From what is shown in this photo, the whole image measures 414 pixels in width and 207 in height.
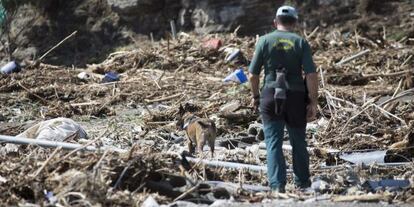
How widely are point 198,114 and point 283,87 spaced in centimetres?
574

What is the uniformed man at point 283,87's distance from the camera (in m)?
7.19

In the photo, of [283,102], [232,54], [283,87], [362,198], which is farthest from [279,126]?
[232,54]

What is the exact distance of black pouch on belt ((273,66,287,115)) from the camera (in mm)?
7137

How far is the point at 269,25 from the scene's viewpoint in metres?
25.8

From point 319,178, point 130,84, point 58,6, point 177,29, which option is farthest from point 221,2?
point 319,178

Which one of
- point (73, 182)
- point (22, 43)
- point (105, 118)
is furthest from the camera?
point (22, 43)

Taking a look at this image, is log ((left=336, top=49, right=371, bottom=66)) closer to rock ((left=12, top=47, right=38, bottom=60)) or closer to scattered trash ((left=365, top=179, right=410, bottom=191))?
scattered trash ((left=365, top=179, right=410, bottom=191))

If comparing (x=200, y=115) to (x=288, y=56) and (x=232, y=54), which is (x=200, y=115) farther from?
(x=232, y=54)

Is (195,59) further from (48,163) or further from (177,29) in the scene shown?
(48,163)

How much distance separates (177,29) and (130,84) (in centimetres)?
1059

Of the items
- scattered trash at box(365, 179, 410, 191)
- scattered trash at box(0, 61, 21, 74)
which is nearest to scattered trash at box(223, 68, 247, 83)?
scattered trash at box(0, 61, 21, 74)

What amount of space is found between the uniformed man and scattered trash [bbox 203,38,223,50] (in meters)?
13.7

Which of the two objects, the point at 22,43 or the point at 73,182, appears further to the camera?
the point at 22,43

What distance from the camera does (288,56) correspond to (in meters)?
7.21
